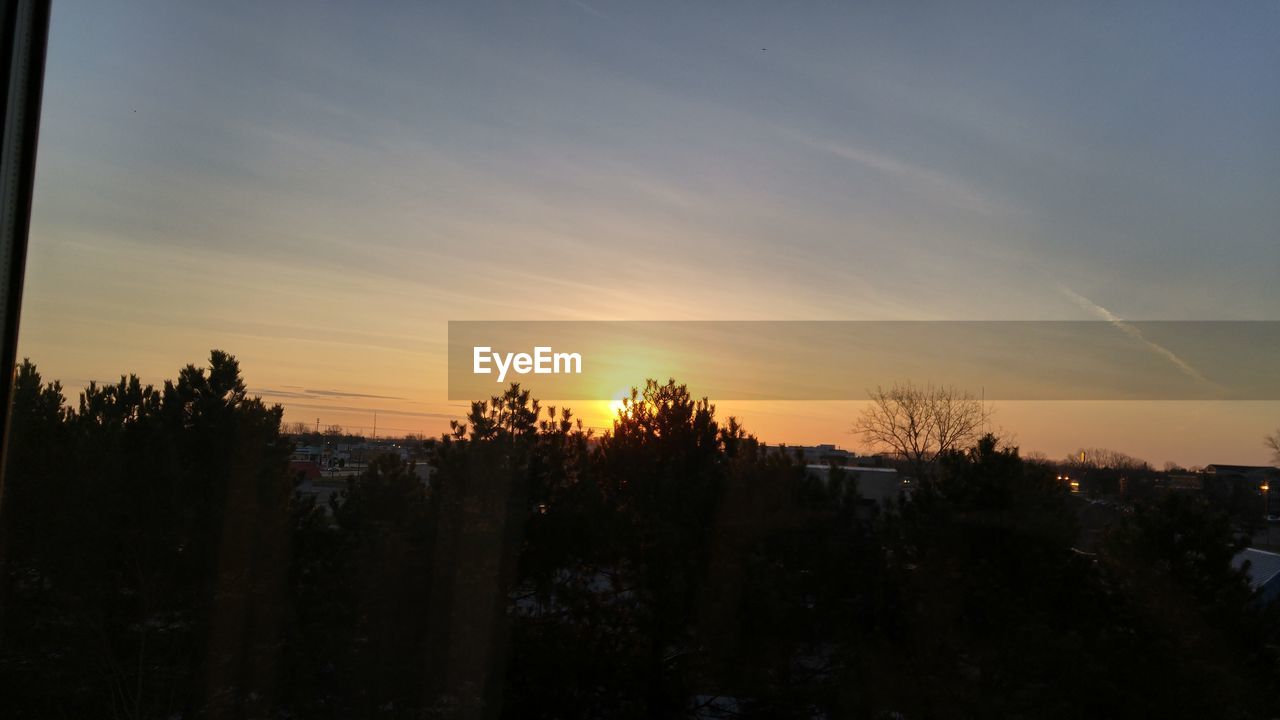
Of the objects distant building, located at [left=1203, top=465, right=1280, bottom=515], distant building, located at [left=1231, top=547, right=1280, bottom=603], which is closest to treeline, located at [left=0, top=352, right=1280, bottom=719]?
distant building, located at [left=1231, top=547, right=1280, bottom=603]

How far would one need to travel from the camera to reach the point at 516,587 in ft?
34.3

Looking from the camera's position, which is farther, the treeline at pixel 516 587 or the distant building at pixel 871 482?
the distant building at pixel 871 482

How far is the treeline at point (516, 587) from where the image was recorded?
9.36m

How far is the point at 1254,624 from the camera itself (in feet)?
28.2

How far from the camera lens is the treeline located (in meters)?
9.36

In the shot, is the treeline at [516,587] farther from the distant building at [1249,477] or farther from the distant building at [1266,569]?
the distant building at [1249,477]

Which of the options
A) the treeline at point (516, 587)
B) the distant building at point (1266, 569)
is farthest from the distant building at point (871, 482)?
the distant building at point (1266, 569)

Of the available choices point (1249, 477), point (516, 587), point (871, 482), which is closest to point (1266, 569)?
point (871, 482)

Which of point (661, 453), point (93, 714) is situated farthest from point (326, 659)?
point (661, 453)

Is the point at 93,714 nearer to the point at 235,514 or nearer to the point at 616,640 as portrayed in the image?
the point at 235,514

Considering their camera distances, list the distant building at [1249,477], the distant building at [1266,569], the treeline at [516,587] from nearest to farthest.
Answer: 1. the treeline at [516,587]
2. the distant building at [1266,569]
3. the distant building at [1249,477]

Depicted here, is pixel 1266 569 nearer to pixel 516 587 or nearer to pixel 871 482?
pixel 871 482

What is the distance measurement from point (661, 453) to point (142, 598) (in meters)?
6.97

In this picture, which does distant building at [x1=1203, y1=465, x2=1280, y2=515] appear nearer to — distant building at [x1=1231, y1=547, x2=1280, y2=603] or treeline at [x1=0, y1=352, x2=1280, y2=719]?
distant building at [x1=1231, y1=547, x2=1280, y2=603]
